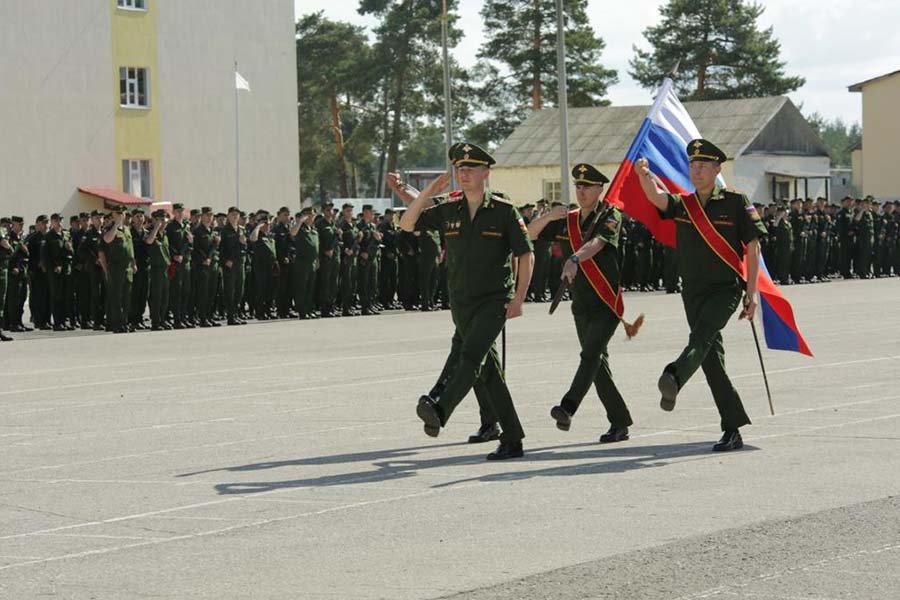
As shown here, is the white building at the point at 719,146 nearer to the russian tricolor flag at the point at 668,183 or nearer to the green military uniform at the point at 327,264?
the green military uniform at the point at 327,264

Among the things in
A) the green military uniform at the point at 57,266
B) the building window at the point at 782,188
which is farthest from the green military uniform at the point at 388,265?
the building window at the point at 782,188

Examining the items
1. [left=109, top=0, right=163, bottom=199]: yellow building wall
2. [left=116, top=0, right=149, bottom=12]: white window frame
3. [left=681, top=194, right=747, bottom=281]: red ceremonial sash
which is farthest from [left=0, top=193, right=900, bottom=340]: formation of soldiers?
[left=116, top=0, right=149, bottom=12]: white window frame

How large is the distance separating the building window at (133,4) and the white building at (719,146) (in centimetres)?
2366

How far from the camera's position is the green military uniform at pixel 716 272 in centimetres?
1059

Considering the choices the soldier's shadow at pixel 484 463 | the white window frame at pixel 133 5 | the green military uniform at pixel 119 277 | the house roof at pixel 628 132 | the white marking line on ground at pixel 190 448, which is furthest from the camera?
the house roof at pixel 628 132

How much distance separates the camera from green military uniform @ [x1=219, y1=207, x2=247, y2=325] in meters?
26.3

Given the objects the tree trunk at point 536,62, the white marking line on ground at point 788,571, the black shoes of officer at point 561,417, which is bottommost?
the white marking line on ground at point 788,571

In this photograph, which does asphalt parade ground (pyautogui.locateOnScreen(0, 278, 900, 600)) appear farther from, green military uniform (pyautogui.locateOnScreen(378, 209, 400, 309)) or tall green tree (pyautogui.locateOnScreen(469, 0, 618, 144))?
tall green tree (pyautogui.locateOnScreen(469, 0, 618, 144))

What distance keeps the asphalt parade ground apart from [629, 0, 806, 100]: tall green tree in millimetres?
70304

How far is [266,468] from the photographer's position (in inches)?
399

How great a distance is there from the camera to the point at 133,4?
4922 centimetres

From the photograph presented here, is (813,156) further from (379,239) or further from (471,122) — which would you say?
(379,239)

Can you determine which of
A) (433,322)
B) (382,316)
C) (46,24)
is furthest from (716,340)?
(46,24)

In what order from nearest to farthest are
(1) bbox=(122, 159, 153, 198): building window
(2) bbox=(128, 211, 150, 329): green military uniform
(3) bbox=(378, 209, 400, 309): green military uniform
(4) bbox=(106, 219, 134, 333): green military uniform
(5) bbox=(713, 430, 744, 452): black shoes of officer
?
1. (5) bbox=(713, 430, 744, 452): black shoes of officer
2. (4) bbox=(106, 219, 134, 333): green military uniform
3. (2) bbox=(128, 211, 150, 329): green military uniform
4. (3) bbox=(378, 209, 400, 309): green military uniform
5. (1) bbox=(122, 159, 153, 198): building window
